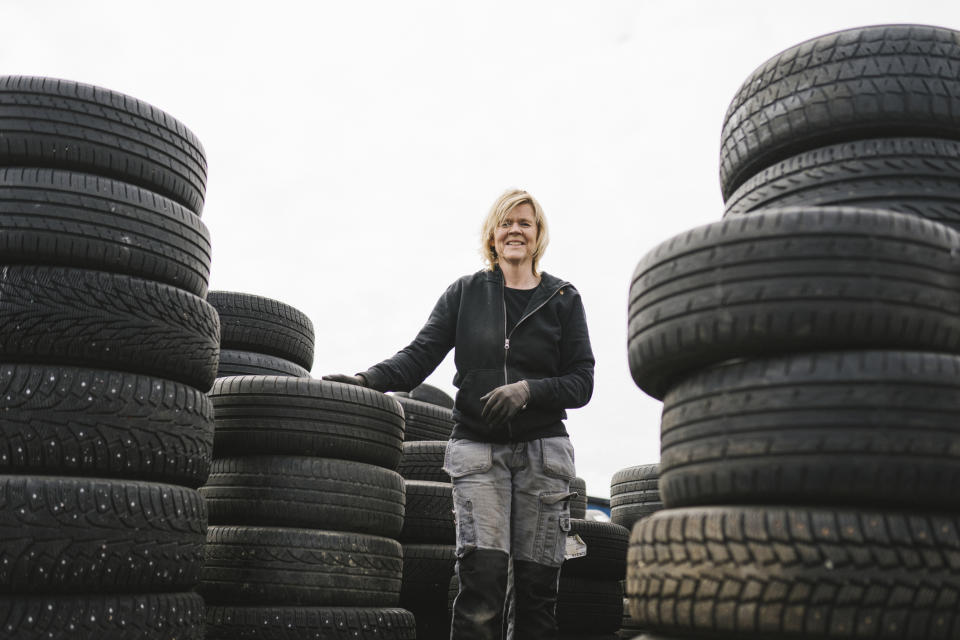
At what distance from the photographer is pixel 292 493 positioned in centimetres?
396

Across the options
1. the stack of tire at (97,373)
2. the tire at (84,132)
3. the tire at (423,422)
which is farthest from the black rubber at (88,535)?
the tire at (423,422)

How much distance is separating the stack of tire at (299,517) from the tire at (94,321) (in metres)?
0.70

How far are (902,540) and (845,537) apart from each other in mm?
132

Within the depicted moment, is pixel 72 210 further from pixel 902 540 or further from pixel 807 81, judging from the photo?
pixel 902 540

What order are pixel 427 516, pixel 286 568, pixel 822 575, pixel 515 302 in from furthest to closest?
pixel 427 516, pixel 286 568, pixel 515 302, pixel 822 575

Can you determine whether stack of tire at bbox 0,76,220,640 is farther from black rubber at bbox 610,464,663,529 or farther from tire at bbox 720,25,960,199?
black rubber at bbox 610,464,663,529

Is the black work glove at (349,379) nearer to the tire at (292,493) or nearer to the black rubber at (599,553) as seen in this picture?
the tire at (292,493)

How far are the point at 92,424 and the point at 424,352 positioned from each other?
4.48ft

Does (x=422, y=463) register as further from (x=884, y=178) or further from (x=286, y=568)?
(x=884, y=178)

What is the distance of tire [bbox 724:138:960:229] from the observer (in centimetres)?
257

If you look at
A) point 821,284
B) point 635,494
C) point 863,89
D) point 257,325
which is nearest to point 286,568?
point 257,325

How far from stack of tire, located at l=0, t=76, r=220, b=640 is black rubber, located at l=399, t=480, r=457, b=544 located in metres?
1.87

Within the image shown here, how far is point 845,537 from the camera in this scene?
1967 millimetres

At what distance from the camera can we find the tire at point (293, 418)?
158 inches
